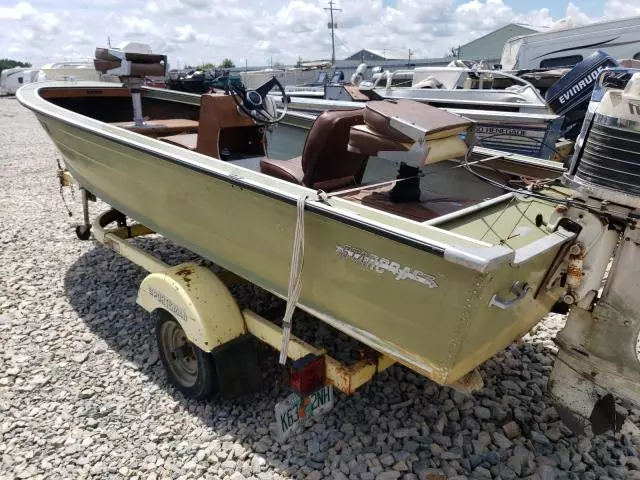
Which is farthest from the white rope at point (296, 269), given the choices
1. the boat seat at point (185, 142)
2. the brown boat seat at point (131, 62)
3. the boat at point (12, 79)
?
the boat at point (12, 79)

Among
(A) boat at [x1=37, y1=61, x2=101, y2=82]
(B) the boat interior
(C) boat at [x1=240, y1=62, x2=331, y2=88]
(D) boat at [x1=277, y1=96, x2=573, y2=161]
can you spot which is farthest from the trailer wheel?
(C) boat at [x1=240, y1=62, x2=331, y2=88]

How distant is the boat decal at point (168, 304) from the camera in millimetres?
2523

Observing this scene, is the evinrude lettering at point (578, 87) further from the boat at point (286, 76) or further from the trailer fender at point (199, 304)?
the boat at point (286, 76)

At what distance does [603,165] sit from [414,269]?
745mm

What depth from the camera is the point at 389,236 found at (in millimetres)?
1744

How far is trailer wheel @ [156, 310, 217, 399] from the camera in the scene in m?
2.63

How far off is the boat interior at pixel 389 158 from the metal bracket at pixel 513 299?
0.95ft

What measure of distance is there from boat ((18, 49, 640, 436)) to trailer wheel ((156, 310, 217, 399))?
2cm

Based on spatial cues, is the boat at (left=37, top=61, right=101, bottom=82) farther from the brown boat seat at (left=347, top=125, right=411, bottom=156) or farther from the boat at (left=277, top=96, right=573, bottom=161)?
the brown boat seat at (left=347, top=125, right=411, bottom=156)

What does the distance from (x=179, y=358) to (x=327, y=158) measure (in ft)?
4.50

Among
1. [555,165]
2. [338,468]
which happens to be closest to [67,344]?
[338,468]

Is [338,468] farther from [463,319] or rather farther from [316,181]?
[316,181]

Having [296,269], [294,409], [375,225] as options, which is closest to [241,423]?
[294,409]

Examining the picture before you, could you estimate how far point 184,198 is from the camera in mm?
2695
